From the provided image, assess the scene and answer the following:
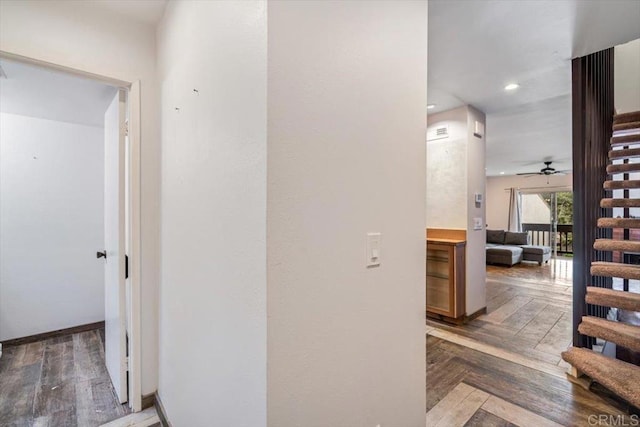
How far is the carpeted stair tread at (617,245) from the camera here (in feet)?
7.76

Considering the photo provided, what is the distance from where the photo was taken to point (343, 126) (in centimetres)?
99

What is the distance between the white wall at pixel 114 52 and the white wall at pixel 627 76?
420 cm

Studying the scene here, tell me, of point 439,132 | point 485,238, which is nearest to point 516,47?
point 439,132

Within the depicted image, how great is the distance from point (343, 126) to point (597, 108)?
313cm

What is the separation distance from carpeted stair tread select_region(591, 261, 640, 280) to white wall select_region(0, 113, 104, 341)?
4.89 meters

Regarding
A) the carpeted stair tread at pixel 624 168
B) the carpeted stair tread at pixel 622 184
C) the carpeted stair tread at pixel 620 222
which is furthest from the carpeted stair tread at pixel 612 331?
the carpeted stair tread at pixel 624 168

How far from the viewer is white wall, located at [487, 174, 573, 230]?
28.3ft

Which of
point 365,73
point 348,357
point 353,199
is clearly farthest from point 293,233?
point 365,73

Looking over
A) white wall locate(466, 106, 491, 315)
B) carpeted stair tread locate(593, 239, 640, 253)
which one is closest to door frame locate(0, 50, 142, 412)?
white wall locate(466, 106, 491, 315)

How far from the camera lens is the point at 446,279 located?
3.34 metres

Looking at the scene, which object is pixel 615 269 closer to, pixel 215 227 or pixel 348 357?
pixel 348 357

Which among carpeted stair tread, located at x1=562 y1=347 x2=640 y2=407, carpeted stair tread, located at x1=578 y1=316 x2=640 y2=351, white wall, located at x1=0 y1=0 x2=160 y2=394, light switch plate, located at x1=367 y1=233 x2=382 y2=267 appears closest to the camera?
light switch plate, located at x1=367 y1=233 x2=382 y2=267

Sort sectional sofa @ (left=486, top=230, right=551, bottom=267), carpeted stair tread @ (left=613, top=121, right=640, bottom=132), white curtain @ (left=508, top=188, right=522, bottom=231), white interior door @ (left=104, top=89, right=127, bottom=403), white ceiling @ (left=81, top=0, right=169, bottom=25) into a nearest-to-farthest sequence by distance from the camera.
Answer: white ceiling @ (left=81, top=0, right=169, bottom=25) → white interior door @ (left=104, top=89, right=127, bottom=403) → carpeted stair tread @ (left=613, top=121, right=640, bottom=132) → sectional sofa @ (left=486, top=230, right=551, bottom=267) → white curtain @ (left=508, top=188, right=522, bottom=231)

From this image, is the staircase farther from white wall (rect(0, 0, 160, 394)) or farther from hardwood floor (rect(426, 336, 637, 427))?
white wall (rect(0, 0, 160, 394))
